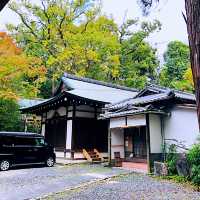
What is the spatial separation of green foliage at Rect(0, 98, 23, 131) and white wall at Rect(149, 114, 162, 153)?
40.8ft

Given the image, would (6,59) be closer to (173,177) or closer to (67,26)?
(173,177)

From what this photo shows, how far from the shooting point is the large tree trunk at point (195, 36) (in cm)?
187

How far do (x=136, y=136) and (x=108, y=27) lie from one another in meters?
21.6

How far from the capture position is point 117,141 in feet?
51.8

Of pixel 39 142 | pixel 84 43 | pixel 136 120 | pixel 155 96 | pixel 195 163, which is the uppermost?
pixel 84 43

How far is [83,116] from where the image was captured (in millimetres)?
17312

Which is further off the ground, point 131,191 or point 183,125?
point 183,125

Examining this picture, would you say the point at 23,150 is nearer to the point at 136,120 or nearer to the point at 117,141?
the point at 117,141

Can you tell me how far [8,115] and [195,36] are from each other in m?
21.0

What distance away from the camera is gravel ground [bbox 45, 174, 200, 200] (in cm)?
746

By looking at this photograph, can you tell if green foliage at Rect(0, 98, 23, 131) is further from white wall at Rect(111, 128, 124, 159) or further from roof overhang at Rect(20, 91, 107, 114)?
white wall at Rect(111, 128, 124, 159)

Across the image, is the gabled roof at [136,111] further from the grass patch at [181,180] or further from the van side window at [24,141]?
the van side window at [24,141]

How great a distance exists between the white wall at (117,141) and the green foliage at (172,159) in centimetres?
404

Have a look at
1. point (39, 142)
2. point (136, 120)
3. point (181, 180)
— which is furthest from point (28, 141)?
point (181, 180)
